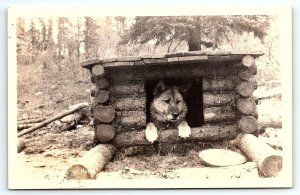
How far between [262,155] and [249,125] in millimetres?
164

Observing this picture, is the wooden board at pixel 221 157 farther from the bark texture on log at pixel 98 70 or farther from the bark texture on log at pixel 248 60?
the bark texture on log at pixel 98 70

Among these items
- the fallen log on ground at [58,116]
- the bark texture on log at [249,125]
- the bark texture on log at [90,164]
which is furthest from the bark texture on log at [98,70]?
the bark texture on log at [249,125]

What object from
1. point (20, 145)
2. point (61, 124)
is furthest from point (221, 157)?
point (20, 145)

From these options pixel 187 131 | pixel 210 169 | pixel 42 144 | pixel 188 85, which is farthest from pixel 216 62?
pixel 42 144

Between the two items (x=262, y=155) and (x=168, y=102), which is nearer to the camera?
(x=262, y=155)

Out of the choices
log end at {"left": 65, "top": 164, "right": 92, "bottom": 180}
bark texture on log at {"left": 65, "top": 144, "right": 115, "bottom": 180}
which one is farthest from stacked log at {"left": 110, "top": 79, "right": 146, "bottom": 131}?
log end at {"left": 65, "top": 164, "right": 92, "bottom": 180}

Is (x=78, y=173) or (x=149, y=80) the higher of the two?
(x=149, y=80)

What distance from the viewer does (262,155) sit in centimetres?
247

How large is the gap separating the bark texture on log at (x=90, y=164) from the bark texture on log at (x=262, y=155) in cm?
67

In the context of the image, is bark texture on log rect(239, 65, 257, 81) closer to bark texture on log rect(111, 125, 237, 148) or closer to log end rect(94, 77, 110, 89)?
bark texture on log rect(111, 125, 237, 148)

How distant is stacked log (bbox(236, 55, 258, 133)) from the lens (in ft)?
8.31

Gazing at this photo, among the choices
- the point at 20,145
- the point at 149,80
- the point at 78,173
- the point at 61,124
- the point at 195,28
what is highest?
the point at 195,28

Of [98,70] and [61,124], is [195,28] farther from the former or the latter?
[61,124]

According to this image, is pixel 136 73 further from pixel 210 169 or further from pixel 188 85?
pixel 210 169
